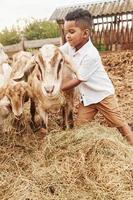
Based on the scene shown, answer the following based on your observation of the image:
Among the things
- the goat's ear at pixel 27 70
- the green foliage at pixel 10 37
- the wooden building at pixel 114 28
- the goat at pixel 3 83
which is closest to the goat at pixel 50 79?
the goat's ear at pixel 27 70

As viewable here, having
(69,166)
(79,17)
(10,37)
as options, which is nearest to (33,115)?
(79,17)

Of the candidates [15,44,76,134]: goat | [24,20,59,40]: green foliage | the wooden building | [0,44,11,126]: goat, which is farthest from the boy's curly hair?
[24,20,59,40]: green foliage

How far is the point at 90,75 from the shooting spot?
5.29 metres

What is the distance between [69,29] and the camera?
532 cm

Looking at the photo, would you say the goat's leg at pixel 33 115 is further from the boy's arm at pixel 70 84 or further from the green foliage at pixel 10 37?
the green foliage at pixel 10 37

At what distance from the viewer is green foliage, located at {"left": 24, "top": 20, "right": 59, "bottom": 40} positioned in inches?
955

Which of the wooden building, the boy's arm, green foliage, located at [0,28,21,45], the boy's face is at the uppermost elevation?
the boy's face

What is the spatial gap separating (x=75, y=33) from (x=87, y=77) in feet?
1.67

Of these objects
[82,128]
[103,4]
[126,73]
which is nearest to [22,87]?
[82,128]

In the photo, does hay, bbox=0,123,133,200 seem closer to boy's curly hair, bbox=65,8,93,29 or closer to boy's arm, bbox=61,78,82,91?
boy's arm, bbox=61,78,82,91

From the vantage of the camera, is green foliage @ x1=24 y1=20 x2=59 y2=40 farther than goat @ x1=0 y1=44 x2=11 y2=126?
Yes

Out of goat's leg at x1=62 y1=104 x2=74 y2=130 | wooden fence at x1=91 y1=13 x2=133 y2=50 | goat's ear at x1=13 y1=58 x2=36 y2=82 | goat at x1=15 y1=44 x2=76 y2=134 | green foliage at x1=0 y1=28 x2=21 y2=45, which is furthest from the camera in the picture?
green foliage at x1=0 y1=28 x2=21 y2=45

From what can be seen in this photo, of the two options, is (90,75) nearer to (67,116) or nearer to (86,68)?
(86,68)

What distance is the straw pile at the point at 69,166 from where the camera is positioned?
397cm
